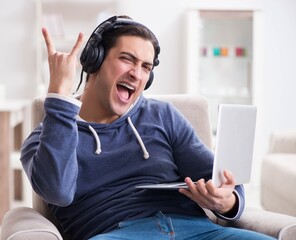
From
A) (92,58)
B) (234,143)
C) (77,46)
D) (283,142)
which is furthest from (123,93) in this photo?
(283,142)

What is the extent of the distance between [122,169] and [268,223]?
1.34 ft

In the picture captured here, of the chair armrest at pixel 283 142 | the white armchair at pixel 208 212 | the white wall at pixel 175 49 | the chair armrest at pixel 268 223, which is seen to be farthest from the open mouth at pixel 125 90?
the white wall at pixel 175 49

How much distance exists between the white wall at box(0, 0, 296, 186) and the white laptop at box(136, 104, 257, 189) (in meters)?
3.40

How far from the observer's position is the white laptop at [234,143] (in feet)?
4.70

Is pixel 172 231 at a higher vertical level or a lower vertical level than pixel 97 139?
lower

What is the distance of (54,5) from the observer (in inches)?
193

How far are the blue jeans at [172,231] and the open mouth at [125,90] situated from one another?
35 centimetres

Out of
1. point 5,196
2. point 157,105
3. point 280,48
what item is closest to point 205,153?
point 157,105

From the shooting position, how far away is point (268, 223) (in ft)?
5.18

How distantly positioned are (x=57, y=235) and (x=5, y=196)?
2.23 metres

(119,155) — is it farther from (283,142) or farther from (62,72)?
(283,142)

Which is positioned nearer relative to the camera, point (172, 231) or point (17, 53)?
point (172, 231)

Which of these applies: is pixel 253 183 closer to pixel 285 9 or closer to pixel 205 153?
pixel 285 9

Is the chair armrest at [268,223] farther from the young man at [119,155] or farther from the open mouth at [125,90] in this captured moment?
the open mouth at [125,90]
